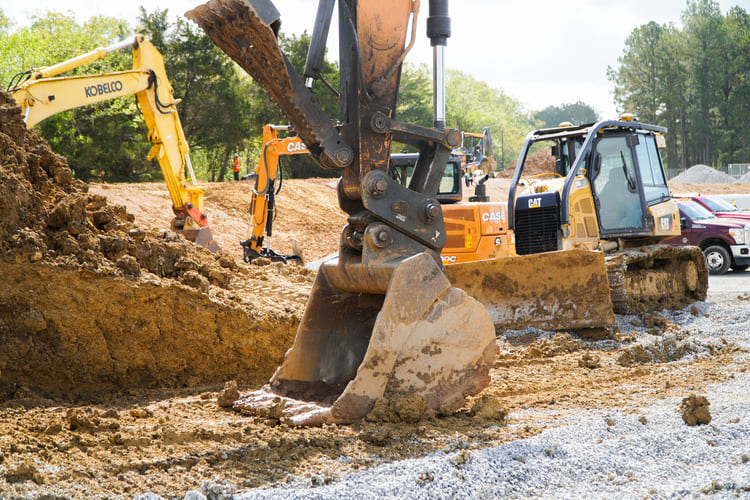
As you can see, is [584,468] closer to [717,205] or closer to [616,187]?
[616,187]

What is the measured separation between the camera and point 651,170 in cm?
945

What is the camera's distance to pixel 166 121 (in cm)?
1101

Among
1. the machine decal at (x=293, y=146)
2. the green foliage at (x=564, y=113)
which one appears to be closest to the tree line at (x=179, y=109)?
the machine decal at (x=293, y=146)

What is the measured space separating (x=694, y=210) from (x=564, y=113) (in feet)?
430

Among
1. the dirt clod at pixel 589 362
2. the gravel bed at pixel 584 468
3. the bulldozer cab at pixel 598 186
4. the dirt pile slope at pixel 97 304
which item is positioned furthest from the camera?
the bulldozer cab at pixel 598 186

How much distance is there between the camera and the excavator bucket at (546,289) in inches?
281

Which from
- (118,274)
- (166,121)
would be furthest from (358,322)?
(166,121)

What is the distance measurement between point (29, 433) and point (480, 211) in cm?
696

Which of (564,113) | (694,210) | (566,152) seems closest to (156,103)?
(566,152)

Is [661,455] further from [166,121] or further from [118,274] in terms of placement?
[166,121]

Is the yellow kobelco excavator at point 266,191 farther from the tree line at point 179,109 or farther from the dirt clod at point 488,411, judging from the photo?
the tree line at point 179,109

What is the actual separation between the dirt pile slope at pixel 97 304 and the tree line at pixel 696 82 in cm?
5883

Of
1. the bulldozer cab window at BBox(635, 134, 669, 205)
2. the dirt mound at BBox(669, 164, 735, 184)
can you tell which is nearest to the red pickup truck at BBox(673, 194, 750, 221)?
the bulldozer cab window at BBox(635, 134, 669, 205)

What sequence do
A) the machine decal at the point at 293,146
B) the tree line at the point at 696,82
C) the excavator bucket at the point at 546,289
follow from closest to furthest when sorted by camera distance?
the excavator bucket at the point at 546,289 → the machine decal at the point at 293,146 → the tree line at the point at 696,82
